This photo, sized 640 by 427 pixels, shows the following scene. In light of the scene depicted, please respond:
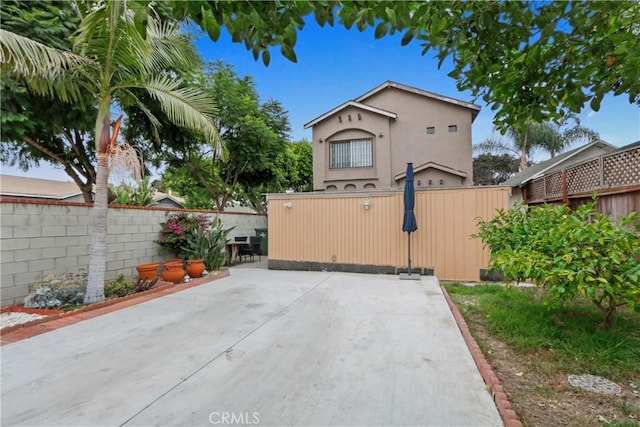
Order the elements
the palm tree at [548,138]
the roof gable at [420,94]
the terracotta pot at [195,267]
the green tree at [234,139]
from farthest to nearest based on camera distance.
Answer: the palm tree at [548,138] → the roof gable at [420,94] → the green tree at [234,139] → the terracotta pot at [195,267]

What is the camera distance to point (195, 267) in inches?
299

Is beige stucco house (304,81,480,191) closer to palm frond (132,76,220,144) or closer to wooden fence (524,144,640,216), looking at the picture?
wooden fence (524,144,640,216)

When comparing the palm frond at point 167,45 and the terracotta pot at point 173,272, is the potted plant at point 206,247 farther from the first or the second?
the palm frond at point 167,45

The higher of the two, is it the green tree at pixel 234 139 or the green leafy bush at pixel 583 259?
the green tree at pixel 234 139

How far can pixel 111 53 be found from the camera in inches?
195

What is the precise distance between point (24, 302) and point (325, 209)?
6.76 meters

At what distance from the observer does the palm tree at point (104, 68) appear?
4423 mm

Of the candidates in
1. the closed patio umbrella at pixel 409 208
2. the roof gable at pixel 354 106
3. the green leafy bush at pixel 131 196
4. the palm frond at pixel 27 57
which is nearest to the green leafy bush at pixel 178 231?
the green leafy bush at pixel 131 196

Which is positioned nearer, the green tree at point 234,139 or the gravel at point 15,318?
the gravel at point 15,318

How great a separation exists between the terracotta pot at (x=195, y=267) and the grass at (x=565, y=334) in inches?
242

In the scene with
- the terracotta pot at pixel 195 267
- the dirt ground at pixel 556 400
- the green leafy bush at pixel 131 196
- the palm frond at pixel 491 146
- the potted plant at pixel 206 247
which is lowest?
the dirt ground at pixel 556 400

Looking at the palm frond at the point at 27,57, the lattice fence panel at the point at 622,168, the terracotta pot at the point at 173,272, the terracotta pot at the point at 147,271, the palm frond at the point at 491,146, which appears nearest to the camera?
the palm frond at the point at 27,57

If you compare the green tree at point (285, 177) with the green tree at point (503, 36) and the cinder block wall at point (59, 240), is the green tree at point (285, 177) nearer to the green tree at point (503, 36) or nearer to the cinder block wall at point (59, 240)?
the cinder block wall at point (59, 240)

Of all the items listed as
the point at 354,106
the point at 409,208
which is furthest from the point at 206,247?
the point at 354,106
